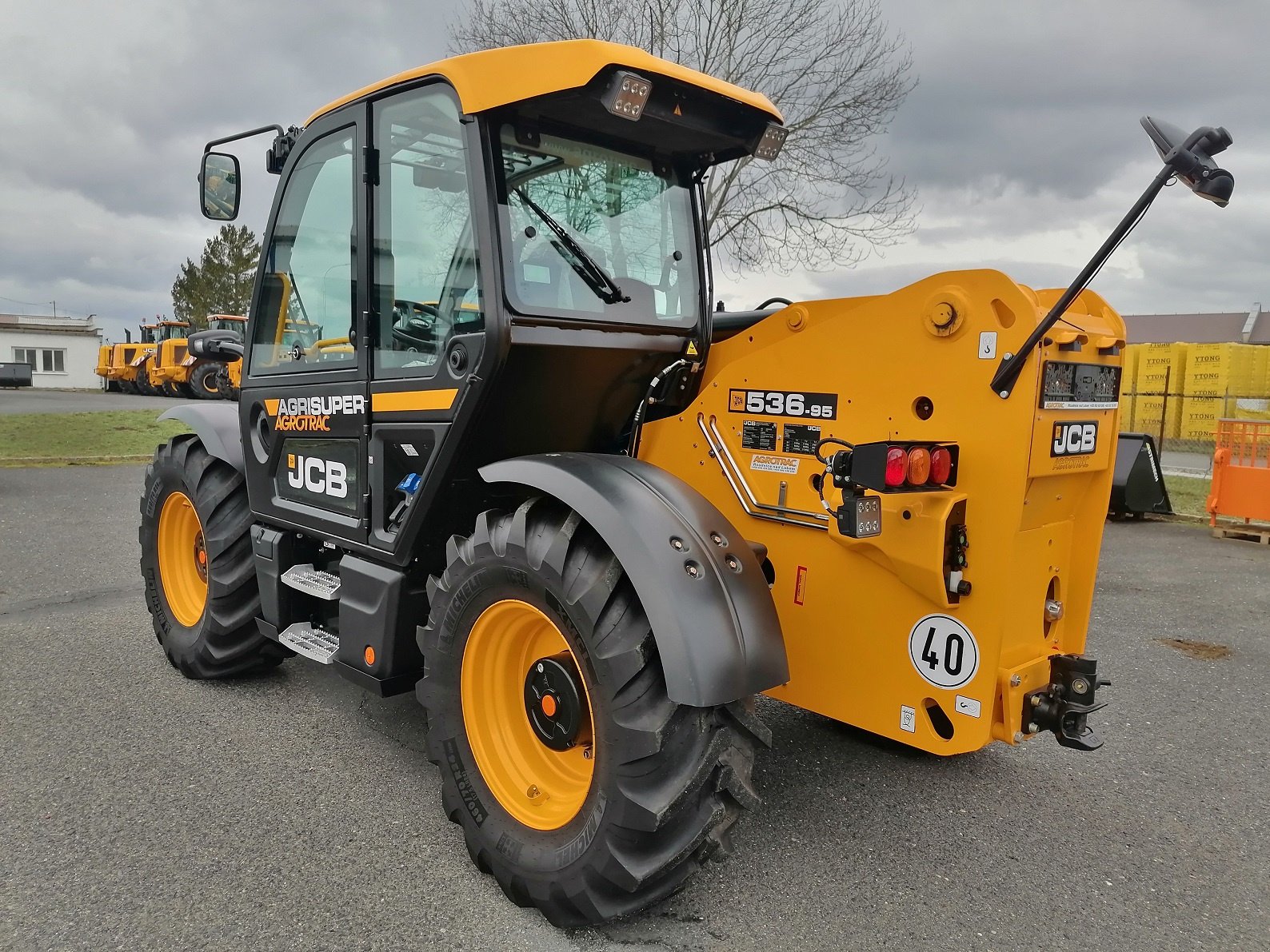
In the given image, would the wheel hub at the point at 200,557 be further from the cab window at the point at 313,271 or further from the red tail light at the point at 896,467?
the red tail light at the point at 896,467

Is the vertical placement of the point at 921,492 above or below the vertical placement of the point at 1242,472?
above

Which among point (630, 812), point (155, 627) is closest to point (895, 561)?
point (630, 812)

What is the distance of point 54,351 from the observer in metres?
53.2

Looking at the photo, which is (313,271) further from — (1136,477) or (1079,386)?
(1136,477)

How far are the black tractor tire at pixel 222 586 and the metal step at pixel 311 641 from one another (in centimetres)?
49

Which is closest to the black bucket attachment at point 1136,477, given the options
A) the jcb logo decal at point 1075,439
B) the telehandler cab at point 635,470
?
the telehandler cab at point 635,470

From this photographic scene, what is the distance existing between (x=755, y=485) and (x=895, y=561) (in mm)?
596

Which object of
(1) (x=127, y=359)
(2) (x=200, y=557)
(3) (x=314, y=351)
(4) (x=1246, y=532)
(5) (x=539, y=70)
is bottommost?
(4) (x=1246, y=532)

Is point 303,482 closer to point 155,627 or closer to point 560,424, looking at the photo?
point 560,424

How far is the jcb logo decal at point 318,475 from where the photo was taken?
356 cm

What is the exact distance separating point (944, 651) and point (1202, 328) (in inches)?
2127

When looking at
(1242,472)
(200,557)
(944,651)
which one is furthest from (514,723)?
(1242,472)

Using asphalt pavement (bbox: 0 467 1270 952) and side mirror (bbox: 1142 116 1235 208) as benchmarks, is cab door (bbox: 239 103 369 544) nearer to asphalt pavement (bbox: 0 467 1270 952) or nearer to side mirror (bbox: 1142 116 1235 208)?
asphalt pavement (bbox: 0 467 1270 952)

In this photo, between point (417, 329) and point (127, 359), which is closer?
point (417, 329)
